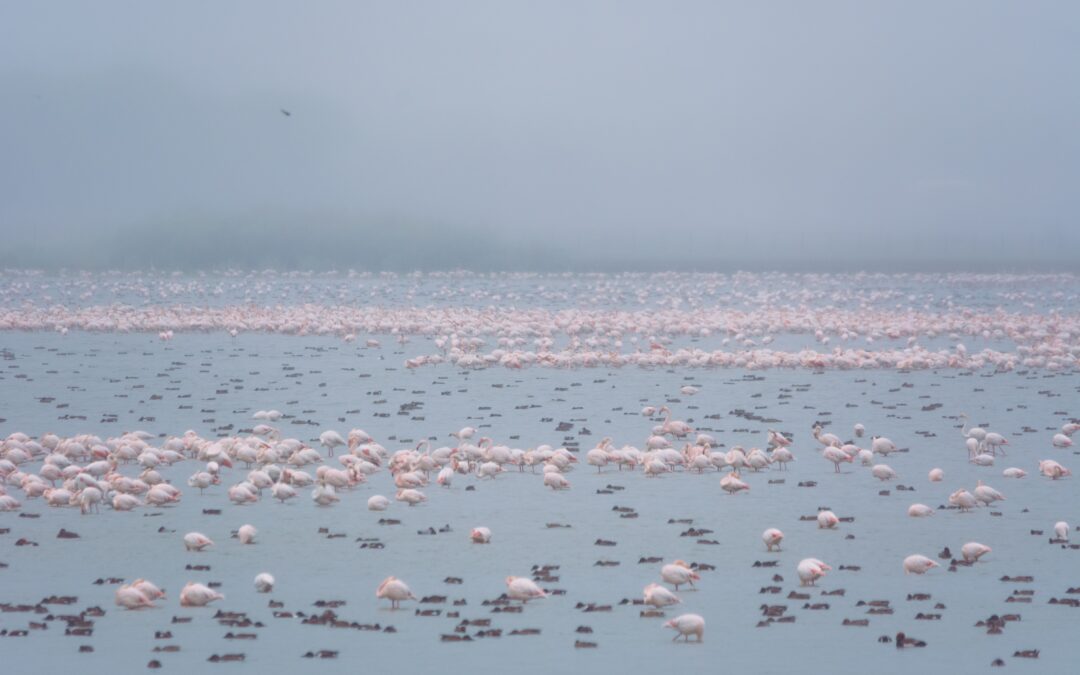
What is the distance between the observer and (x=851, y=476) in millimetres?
28484

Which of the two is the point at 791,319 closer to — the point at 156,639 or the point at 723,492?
the point at 723,492

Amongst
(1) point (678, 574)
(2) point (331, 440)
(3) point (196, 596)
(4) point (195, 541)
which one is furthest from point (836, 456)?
(3) point (196, 596)

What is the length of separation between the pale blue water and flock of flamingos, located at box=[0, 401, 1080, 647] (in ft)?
1.05

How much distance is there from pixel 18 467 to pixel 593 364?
999 inches

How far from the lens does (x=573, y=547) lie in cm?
2189

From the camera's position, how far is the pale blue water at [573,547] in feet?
54.1

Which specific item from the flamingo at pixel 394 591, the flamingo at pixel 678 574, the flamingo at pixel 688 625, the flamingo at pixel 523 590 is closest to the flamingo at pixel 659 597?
the flamingo at pixel 678 574

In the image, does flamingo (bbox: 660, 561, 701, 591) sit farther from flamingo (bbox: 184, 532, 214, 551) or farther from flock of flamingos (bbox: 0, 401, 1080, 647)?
flamingo (bbox: 184, 532, 214, 551)

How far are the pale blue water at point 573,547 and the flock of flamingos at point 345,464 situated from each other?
1.05 ft

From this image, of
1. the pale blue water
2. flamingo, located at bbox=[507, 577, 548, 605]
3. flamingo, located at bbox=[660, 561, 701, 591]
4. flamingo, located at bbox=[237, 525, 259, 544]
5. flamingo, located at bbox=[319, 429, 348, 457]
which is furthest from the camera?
flamingo, located at bbox=[319, 429, 348, 457]

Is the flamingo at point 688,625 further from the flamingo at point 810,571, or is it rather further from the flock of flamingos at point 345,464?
the flock of flamingos at point 345,464

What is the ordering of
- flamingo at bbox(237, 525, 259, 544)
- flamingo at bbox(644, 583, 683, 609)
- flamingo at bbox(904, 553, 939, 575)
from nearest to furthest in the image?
1. flamingo at bbox(644, 583, 683, 609)
2. flamingo at bbox(904, 553, 939, 575)
3. flamingo at bbox(237, 525, 259, 544)

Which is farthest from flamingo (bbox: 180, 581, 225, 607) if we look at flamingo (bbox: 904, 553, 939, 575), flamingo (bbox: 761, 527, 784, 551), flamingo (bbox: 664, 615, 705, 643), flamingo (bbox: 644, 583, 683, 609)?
flamingo (bbox: 904, 553, 939, 575)

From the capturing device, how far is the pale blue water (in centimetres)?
1650
